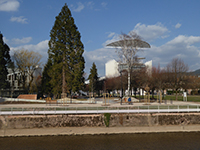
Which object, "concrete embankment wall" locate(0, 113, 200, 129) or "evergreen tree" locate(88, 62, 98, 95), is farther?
"evergreen tree" locate(88, 62, 98, 95)

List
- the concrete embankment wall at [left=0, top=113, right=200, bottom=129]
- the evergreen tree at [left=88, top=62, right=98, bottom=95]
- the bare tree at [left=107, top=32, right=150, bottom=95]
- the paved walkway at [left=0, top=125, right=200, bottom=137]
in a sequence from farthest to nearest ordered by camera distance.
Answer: the evergreen tree at [left=88, top=62, right=98, bottom=95] < the bare tree at [left=107, top=32, right=150, bottom=95] < the concrete embankment wall at [left=0, top=113, right=200, bottom=129] < the paved walkway at [left=0, top=125, right=200, bottom=137]

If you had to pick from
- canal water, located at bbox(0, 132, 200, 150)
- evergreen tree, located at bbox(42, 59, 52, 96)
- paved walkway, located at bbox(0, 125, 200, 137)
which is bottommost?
canal water, located at bbox(0, 132, 200, 150)

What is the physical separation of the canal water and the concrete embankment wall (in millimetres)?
1600

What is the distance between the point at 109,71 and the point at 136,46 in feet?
195

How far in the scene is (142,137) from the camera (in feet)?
63.4

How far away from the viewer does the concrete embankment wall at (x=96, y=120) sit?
2094cm

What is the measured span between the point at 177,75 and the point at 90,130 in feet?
93.9

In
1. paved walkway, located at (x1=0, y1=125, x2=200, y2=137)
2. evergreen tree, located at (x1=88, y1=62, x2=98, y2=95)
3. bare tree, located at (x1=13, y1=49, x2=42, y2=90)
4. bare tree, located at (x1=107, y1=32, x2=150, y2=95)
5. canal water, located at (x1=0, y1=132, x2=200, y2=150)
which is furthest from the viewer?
evergreen tree, located at (x1=88, y1=62, x2=98, y2=95)

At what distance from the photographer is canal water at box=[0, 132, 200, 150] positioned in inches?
642

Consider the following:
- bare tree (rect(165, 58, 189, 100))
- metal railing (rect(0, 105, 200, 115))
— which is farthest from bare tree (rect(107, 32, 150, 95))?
metal railing (rect(0, 105, 200, 115))

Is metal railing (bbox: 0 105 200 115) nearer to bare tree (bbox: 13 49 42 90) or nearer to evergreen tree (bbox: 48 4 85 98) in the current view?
evergreen tree (bbox: 48 4 85 98)

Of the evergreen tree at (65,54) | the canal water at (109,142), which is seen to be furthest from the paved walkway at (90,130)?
the evergreen tree at (65,54)

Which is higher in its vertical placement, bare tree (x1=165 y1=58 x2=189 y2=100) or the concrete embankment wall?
bare tree (x1=165 y1=58 x2=189 y2=100)

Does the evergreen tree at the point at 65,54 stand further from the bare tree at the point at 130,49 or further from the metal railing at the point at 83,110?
the metal railing at the point at 83,110
